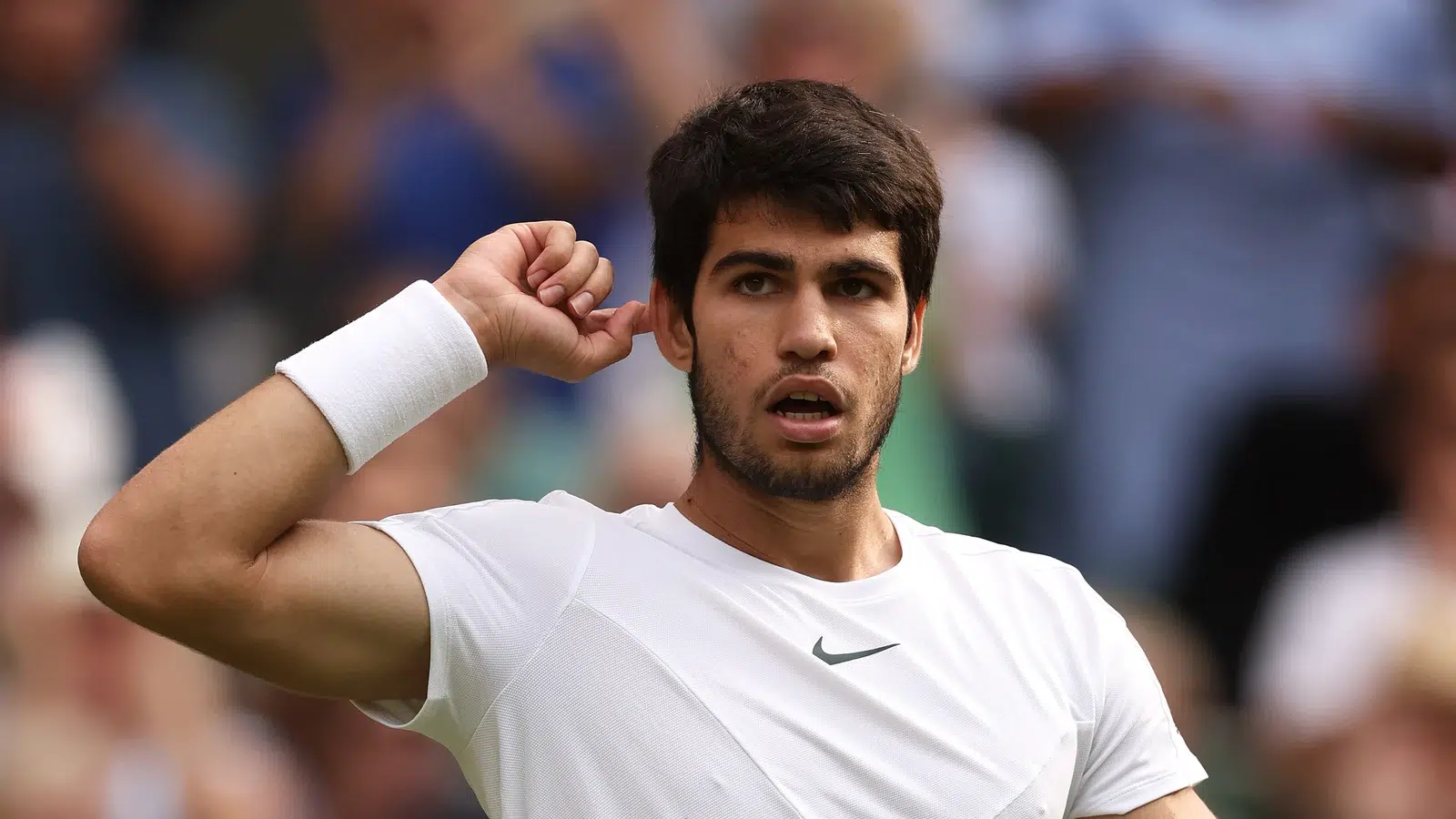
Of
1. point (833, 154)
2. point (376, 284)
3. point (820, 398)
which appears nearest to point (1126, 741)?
point (820, 398)

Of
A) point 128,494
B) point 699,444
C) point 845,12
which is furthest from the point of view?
point 845,12

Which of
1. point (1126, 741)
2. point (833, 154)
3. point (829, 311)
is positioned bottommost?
point (1126, 741)

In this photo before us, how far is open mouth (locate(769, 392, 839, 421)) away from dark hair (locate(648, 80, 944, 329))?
25 cm

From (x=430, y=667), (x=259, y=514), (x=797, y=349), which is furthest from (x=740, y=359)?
(x=259, y=514)

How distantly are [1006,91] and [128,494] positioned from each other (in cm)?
393

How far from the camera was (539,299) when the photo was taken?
2.57m

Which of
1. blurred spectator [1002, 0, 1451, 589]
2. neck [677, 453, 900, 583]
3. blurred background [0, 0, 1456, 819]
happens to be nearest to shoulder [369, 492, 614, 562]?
neck [677, 453, 900, 583]

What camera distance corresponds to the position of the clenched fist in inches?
98.3

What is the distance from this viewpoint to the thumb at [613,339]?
2609 millimetres

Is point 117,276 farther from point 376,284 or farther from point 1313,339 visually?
point 1313,339

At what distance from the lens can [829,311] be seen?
2510 mm

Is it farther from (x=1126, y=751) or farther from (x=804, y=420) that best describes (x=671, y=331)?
(x=1126, y=751)

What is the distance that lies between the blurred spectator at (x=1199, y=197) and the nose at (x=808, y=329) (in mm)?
2863

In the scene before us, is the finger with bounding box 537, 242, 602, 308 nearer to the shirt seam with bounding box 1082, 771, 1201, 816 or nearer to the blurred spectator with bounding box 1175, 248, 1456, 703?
the shirt seam with bounding box 1082, 771, 1201, 816
